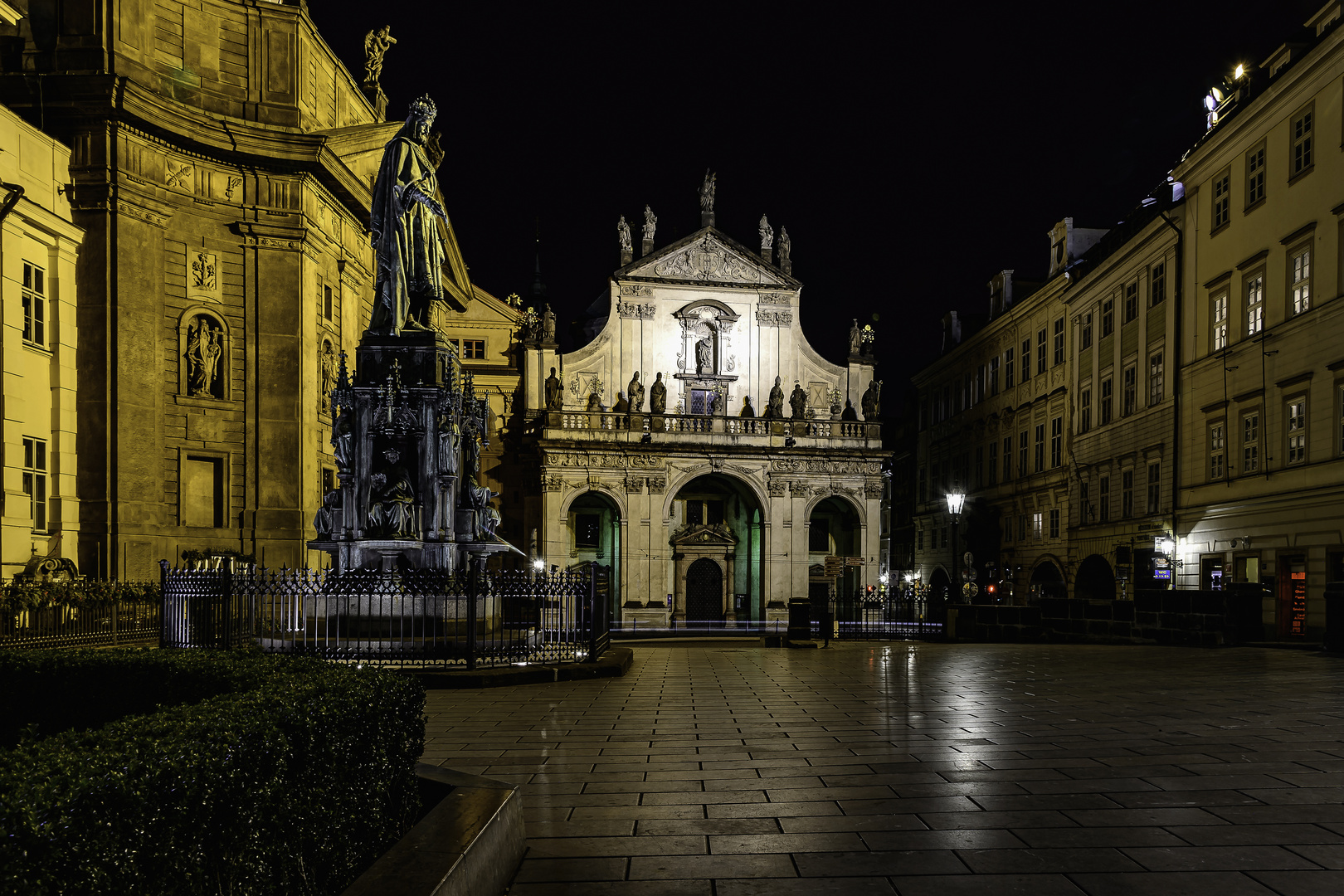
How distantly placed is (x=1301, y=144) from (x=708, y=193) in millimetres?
31255

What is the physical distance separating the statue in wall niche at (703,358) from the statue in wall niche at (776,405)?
345 cm

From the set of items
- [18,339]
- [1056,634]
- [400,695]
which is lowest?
[1056,634]

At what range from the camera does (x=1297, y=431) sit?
24.0 metres

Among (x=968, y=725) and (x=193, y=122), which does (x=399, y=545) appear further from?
(x=193, y=122)

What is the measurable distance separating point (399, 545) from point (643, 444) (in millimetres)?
33742

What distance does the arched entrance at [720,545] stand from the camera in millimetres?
50969

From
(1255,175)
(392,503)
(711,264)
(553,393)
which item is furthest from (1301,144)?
(553,393)

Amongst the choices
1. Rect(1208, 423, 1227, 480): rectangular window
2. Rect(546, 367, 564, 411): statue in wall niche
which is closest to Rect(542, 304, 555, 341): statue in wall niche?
Rect(546, 367, 564, 411): statue in wall niche

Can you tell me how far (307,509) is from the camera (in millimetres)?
28953

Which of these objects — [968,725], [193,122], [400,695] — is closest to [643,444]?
[193,122]

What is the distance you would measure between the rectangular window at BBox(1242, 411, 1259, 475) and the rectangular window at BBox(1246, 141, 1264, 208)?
18.8ft

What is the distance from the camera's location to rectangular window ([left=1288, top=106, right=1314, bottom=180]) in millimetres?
24125

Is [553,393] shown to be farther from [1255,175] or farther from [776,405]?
[1255,175]

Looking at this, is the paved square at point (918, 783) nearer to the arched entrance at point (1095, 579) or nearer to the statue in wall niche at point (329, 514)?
the statue in wall niche at point (329, 514)
